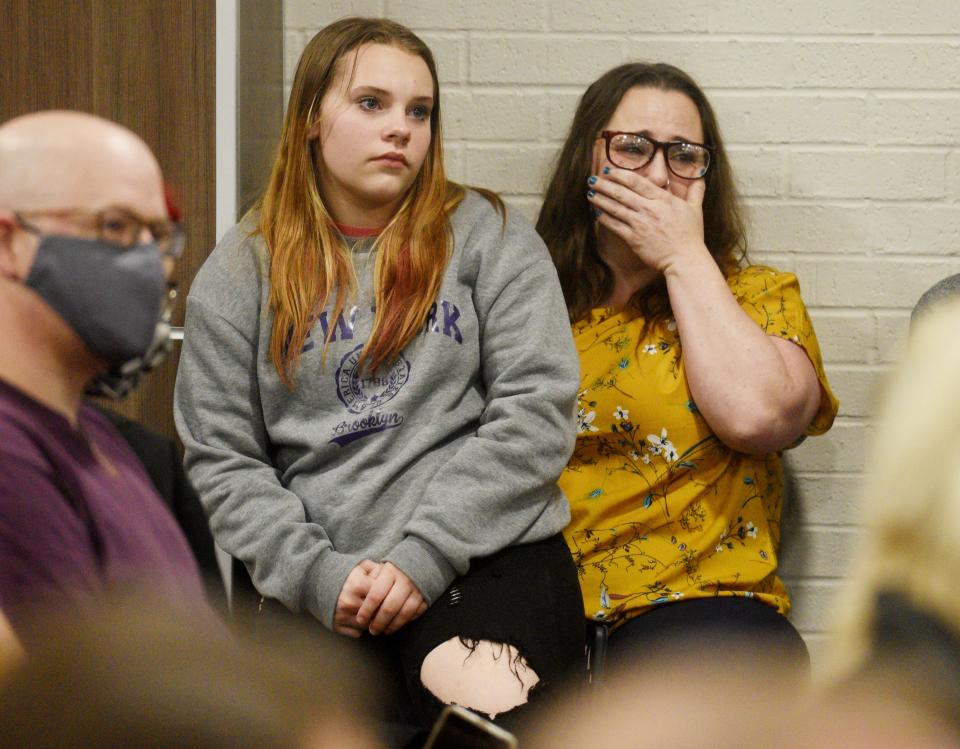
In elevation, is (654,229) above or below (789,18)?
below

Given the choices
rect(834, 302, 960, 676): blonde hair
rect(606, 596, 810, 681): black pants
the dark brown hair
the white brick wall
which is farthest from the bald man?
the white brick wall

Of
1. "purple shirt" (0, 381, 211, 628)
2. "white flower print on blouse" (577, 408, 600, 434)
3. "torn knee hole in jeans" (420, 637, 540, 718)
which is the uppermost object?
"purple shirt" (0, 381, 211, 628)

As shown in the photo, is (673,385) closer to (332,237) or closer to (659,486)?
(659,486)

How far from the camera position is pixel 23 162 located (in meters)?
0.56

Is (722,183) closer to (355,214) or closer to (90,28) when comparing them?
(355,214)

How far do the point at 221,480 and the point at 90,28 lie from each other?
651 mm

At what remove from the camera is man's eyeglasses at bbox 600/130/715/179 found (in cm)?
169

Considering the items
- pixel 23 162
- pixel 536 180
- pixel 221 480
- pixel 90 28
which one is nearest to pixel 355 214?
pixel 221 480

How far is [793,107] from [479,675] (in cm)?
115

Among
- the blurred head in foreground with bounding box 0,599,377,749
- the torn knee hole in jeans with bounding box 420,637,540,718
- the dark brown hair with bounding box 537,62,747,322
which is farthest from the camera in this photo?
the dark brown hair with bounding box 537,62,747,322

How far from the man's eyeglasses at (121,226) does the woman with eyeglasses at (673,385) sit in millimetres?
1016

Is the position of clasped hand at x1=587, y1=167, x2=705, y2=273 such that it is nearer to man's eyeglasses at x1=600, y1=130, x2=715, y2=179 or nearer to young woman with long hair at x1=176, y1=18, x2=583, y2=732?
man's eyeglasses at x1=600, y1=130, x2=715, y2=179

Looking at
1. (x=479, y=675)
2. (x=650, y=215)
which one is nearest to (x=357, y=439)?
(x=479, y=675)

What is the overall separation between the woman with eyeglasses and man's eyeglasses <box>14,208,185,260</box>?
1016 millimetres
